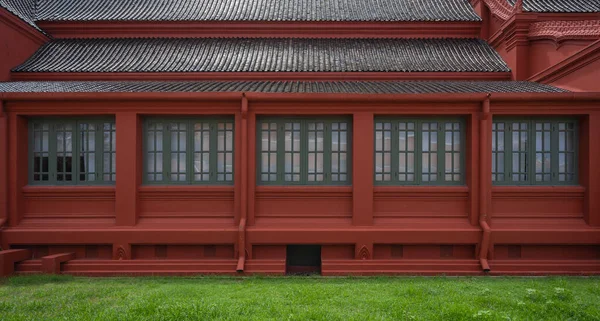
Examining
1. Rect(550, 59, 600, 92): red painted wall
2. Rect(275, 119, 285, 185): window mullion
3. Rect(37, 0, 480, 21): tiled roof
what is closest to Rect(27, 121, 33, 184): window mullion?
Rect(275, 119, 285, 185): window mullion

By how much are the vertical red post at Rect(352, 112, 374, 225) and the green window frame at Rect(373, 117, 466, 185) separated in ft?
1.04

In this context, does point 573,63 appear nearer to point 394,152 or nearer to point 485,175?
point 485,175

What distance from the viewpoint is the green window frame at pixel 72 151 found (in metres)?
9.86

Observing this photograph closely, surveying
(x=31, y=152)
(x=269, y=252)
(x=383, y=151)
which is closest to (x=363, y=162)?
(x=383, y=151)

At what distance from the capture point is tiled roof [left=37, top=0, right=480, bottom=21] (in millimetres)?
14836

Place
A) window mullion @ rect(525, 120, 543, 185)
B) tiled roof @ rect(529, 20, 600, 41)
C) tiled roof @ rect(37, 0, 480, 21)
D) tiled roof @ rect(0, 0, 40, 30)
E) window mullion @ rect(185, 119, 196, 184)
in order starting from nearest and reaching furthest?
1. window mullion @ rect(525, 120, 543, 185)
2. window mullion @ rect(185, 119, 196, 184)
3. tiled roof @ rect(529, 20, 600, 41)
4. tiled roof @ rect(0, 0, 40, 30)
5. tiled roof @ rect(37, 0, 480, 21)

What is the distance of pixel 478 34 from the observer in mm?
14711

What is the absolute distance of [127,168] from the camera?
959cm

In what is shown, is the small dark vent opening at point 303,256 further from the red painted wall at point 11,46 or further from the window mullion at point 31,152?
the red painted wall at point 11,46

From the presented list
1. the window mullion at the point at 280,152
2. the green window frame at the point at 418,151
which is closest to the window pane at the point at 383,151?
the green window frame at the point at 418,151

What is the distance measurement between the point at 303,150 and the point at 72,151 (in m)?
4.96

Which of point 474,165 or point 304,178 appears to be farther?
point 304,178

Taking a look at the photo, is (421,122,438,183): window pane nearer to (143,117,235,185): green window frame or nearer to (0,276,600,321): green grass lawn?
(0,276,600,321): green grass lawn

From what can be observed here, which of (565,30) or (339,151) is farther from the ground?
(565,30)
